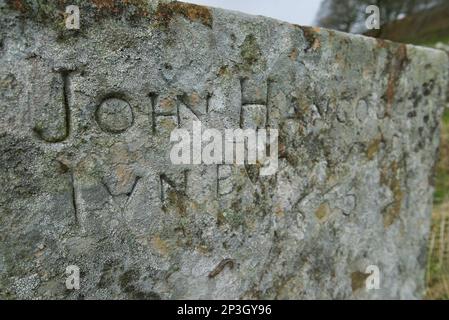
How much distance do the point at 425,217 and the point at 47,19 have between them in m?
2.49

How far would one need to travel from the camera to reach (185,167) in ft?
5.60

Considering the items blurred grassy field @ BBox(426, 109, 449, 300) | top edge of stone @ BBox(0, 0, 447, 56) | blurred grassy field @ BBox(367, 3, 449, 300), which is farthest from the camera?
blurred grassy field @ BBox(367, 3, 449, 300)

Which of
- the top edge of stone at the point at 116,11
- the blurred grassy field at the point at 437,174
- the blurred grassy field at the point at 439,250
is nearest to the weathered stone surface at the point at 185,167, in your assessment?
the top edge of stone at the point at 116,11

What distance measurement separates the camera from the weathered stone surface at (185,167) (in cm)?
140

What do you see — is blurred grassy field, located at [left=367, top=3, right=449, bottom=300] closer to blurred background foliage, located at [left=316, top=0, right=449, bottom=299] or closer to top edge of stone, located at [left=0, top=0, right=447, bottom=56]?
blurred background foliage, located at [left=316, top=0, right=449, bottom=299]

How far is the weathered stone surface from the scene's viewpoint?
140cm

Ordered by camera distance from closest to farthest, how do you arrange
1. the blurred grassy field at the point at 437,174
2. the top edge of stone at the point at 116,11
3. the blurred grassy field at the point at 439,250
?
the top edge of stone at the point at 116,11 < the blurred grassy field at the point at 439,250 < the blurred grassy field at the point at 437,174

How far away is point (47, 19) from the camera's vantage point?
136cm

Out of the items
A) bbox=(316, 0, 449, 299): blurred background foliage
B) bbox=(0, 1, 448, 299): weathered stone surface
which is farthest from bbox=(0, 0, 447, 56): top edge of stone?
bbox=(316, 0, 449, 299): blurred background foliage

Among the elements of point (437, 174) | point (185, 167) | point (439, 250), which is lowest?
point (439, 250)

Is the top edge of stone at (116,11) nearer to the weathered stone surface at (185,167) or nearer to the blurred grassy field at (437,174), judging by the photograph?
the weathered stone surface at (185,167)

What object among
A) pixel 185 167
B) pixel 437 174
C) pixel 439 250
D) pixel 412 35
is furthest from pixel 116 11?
pixel 412 35

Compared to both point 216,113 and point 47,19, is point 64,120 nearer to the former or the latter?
point 47,19

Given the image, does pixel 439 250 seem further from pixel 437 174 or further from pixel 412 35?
pixel 412 35
